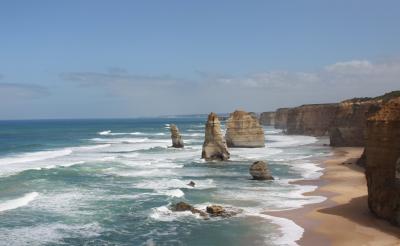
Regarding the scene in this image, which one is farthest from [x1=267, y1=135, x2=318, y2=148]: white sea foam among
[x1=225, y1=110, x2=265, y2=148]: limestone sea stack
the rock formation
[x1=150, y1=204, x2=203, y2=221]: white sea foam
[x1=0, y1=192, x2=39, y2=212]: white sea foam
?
[x1=150, y1=204, x2=203, y2=221]: white sea foam

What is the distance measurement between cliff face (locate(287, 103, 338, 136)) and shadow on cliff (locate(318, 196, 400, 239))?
Answer: 6156 cm

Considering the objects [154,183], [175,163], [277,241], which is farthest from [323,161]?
[277,241]

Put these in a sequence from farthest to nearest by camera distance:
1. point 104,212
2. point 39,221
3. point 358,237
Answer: point 104,212 → point 39,221 → point 358,237

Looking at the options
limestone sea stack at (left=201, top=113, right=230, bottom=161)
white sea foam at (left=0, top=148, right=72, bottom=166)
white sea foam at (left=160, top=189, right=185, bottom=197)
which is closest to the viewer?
white sea foam at (left=160, top=189, right=185, bottom=197)

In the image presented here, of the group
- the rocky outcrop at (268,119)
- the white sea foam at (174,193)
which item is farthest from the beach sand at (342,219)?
the rocky outcrop at (268,119)

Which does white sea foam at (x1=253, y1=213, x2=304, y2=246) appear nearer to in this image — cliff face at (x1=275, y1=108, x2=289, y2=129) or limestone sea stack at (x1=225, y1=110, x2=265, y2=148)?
limestone sea stack at (x1=225, y1=110, x2=265, y2=148)

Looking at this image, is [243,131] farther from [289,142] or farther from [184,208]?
[184,208]

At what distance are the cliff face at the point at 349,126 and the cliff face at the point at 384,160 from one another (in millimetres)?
38953

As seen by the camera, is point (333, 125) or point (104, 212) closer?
point (104, 212)

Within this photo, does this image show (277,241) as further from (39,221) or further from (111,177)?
(111,177)

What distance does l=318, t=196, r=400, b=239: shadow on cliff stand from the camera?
Result: 22.2 metres

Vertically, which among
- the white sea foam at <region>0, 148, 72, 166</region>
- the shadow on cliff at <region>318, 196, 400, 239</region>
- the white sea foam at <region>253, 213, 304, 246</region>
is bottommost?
the white sea foam at <region>253, 213, 304, 246</region>

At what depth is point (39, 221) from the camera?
2581 cm

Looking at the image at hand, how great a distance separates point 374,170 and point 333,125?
1832 inches
